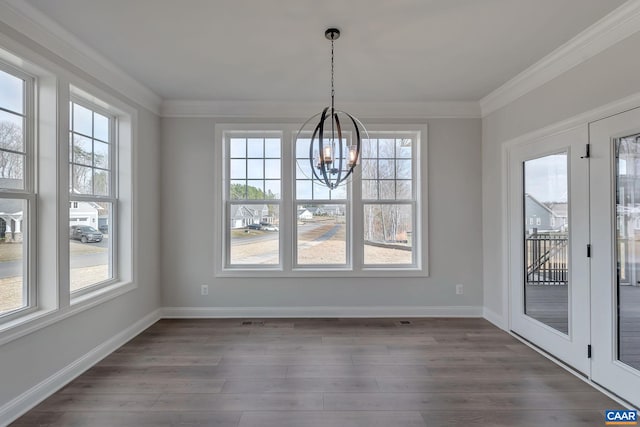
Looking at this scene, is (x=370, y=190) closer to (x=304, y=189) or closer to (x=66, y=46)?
(x=304, y=189)

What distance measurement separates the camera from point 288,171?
417 centimetres

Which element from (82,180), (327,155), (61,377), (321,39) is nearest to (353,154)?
(327,155)

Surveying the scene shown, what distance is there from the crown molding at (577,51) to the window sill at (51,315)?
455 cm

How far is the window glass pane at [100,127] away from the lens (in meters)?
3.19

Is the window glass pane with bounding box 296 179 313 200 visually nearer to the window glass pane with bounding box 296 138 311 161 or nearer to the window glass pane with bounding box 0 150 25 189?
the window glass pane with bounding box 296 138 311 161

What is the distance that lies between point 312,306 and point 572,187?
298cm

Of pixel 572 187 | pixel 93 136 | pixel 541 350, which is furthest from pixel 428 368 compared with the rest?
pixel 93 136

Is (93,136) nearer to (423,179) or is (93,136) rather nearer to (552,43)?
(423,179)

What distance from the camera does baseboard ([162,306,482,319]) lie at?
4.12m

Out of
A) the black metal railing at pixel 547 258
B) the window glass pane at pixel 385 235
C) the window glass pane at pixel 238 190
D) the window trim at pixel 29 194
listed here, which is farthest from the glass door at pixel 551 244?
the window trim at pixel 29 194

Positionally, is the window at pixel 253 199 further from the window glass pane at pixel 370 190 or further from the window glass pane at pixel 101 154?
the window glass pane at pixel 101 154

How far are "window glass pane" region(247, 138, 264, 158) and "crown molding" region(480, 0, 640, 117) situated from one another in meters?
2.83

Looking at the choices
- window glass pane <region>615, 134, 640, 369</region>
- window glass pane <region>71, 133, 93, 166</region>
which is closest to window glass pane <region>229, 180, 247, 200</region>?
window glass pane <region>71, 133, 93, 166</region>

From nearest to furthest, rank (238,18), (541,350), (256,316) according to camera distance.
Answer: (238,18) < (541,350) < (256,316)
